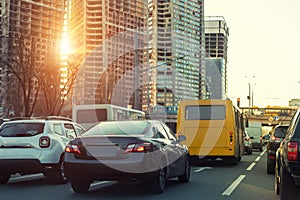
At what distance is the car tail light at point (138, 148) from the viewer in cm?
932

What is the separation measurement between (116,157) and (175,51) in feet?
276

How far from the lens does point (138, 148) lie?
9.40m

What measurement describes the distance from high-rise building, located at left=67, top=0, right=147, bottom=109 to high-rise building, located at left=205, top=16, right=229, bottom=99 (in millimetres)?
36064

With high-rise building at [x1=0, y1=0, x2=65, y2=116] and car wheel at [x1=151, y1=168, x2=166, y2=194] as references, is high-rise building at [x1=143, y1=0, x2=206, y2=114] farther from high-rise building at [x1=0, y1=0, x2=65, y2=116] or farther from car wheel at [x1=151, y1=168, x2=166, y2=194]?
car wheel at [x1=151, y1=168, x2=166, y2=194]

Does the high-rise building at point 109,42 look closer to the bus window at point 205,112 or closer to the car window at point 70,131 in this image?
the bus window at point 205,112

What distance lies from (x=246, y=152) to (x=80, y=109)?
33.4ft

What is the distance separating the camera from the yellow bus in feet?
64.1

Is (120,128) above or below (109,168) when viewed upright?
above

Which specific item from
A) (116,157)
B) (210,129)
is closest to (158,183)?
(116,157)

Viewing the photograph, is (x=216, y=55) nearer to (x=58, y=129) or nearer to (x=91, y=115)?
(x=91, y=115)

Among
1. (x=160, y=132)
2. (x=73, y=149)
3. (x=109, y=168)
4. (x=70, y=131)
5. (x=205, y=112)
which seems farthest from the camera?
(x=205, y=112)

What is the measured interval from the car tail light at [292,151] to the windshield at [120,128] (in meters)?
3.53

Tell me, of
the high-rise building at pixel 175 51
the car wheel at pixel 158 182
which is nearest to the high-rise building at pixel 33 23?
the high-rise building at pixel 175 51

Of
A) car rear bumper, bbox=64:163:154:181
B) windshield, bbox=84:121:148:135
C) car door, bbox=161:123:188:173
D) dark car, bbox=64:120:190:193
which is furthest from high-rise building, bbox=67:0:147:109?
car rear bumper, bbox=64:163:154:181
